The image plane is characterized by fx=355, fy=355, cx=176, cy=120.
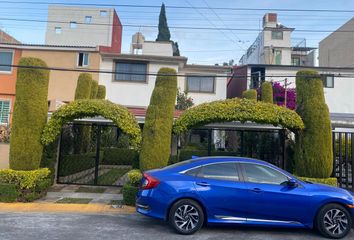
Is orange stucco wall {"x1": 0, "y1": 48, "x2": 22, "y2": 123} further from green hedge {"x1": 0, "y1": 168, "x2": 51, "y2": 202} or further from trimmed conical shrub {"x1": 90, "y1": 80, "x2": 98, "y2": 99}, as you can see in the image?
green hedge {"x1": 0, "y1": 168, "x2": 51, "y2": 202}

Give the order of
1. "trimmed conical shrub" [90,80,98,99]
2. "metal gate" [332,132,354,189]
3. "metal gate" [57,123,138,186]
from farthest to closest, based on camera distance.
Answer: "trimmed conical shrub" [90,80,98,99]
"metal gate" [57,123,138,186]
"metal gate" [332,132,354,189]

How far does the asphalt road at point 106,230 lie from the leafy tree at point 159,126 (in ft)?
7.39

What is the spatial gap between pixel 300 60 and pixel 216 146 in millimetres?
39049

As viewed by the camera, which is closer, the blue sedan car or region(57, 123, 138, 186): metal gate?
the blue sedan car

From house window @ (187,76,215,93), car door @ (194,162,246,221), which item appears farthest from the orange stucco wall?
car door @ (194,162,246,221)

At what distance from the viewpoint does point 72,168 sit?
14609mm

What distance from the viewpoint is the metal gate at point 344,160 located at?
1102 cm

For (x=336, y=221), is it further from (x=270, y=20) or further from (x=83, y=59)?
(x=270, y=20)

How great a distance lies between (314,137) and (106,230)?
633 centimetres

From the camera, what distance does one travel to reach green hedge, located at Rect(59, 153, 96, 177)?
13.9 m

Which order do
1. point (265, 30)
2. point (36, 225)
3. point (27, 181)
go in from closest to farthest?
point (36, 225) → point (27, 181) → point (265, 30)

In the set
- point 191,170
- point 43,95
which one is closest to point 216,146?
point 43,95

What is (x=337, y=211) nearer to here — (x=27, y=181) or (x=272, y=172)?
(x=272, y=172)

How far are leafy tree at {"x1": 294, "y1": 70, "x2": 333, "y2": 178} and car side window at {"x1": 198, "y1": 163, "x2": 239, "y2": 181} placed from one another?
12.8 feet
